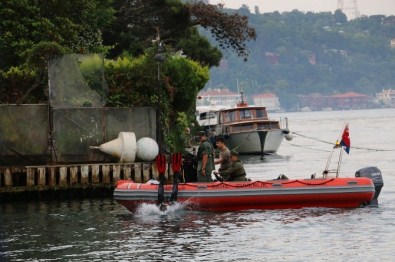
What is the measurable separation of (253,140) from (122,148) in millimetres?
29426

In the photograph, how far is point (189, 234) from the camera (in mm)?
24250

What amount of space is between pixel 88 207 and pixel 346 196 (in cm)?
796

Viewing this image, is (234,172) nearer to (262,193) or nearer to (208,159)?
(208,159)

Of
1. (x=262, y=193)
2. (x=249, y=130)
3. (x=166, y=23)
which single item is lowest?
(x=262, y=193)

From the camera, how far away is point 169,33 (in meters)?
58.8

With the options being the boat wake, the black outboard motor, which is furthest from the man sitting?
the black outboard motor

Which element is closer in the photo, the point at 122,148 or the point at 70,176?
the point at 70,176

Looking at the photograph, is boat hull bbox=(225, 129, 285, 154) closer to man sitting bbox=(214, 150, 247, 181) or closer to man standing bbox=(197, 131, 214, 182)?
man standing bbox=(197, 131, 214, 182)

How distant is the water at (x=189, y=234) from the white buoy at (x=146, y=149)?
2479mm

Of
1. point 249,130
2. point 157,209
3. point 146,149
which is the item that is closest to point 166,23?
point 249,130

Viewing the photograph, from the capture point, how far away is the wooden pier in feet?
104

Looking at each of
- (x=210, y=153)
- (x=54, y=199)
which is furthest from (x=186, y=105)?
(x=210, y=153)

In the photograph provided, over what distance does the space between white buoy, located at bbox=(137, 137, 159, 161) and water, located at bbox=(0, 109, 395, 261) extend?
2.48 meters

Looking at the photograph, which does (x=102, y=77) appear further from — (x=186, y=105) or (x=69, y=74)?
(x=186, y=105)
